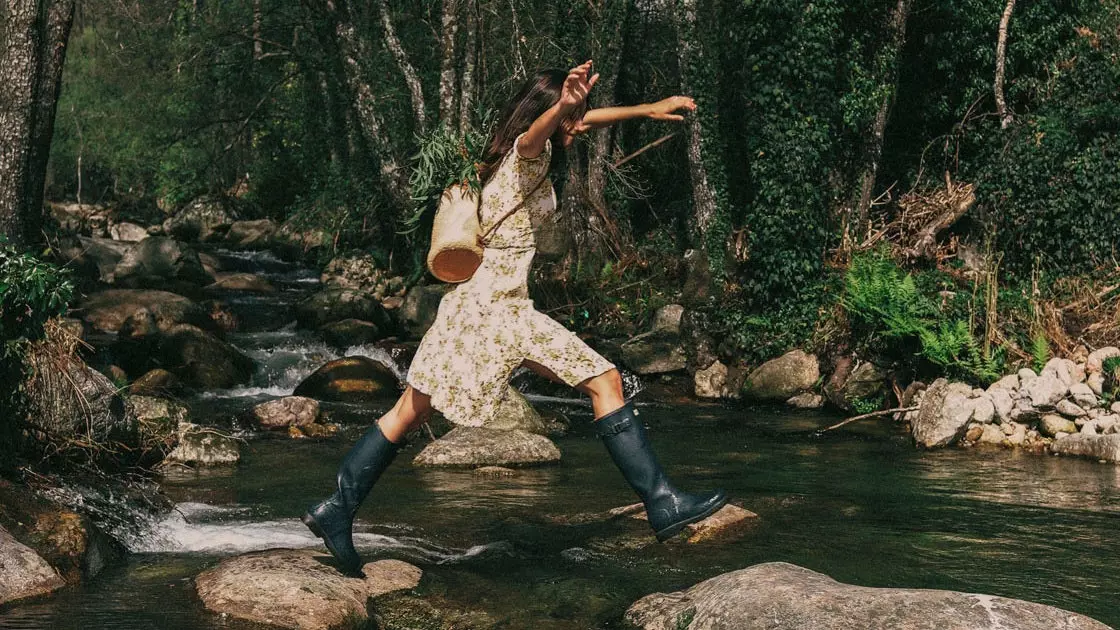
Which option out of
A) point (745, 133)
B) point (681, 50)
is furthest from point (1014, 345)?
point (681, 50)

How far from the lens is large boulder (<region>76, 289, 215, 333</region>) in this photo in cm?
1780

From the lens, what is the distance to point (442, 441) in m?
10.4

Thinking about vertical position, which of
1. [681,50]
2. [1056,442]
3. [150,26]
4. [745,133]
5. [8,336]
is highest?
[150,26]

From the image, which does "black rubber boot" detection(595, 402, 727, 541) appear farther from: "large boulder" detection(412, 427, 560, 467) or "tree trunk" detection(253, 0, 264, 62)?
"tree trunk" detection(253, 0, 264, 62)

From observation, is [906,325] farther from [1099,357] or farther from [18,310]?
[18,310]

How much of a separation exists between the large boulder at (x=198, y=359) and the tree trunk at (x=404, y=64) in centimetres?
608

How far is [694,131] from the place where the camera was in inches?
788

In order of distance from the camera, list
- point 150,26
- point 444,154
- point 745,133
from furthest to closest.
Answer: point 150,26 < point 745,133 < point 444,154

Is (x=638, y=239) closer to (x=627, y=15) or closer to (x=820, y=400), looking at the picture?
(x=627, y=15)

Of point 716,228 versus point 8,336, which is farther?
point 716,228

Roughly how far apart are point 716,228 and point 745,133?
68.6 inches

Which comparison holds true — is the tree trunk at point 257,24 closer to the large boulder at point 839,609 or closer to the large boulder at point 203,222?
the large boulder at point 203,222

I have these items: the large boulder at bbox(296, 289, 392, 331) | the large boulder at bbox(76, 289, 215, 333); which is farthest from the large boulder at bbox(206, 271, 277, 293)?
the large boulder at bbox(76, 289, 215, 333)

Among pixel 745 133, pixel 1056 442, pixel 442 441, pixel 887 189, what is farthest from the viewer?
pixel 887 189
